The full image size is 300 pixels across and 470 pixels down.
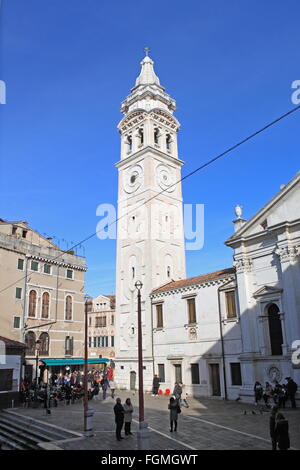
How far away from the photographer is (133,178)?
38.3 m

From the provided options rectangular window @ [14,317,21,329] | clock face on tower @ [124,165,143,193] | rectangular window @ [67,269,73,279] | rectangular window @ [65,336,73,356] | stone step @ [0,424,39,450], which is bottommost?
stone step @ [0,424,39,450]

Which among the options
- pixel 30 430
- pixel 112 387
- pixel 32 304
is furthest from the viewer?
pixel 32 304

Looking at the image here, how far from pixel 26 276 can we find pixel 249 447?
24628 mm

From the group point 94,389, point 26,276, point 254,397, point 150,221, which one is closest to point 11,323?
point 26,276

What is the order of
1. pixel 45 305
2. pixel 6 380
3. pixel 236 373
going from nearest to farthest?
pixel 6 380, pixel 236 373, pixel 45 305

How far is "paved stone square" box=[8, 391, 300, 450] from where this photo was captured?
1231cm

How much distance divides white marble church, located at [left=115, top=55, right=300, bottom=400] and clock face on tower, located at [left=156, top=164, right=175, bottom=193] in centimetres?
11

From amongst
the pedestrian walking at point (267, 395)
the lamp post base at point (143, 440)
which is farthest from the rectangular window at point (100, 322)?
the lamp post base at point (143, 440)

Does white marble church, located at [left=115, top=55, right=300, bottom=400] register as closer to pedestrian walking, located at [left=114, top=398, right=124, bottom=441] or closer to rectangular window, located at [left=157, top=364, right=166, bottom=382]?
rectangular window, located at [left=157, top=364, right=166, bottom=382]

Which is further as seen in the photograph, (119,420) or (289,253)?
(289,253)

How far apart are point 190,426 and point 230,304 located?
37.0ft

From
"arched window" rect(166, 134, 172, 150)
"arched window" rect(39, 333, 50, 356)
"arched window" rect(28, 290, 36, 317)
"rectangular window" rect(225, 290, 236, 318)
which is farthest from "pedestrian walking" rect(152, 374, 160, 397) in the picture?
"arched window" rect(166, 134, 172, 150)

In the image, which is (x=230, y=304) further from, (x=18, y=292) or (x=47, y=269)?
(x=47, y=269)

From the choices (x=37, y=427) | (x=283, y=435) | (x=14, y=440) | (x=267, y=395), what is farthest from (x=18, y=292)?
(x=283, y=435)
